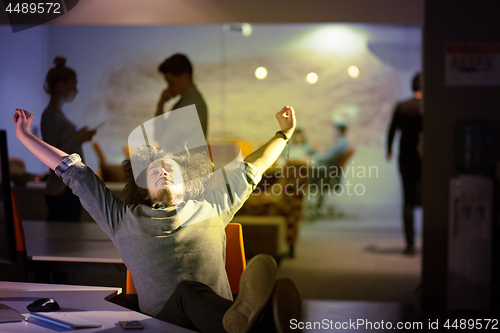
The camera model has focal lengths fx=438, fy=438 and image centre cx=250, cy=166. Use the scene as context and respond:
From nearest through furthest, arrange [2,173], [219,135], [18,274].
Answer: [2,173], [18,274], [219,135]

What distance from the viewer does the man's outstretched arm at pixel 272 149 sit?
1745 millimetres

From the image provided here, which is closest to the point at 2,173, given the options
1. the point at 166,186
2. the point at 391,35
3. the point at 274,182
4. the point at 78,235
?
the point at 166,186

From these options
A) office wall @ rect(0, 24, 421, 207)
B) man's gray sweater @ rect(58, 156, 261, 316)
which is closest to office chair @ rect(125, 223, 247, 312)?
man's gray sweater @ rect(58, 156, 261, 316)

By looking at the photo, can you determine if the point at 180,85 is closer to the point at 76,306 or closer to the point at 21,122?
the point at 21,122

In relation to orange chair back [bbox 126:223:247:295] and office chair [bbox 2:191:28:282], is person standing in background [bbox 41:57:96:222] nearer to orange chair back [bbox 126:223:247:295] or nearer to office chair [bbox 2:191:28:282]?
office chair [bbox 2:191:28:282]

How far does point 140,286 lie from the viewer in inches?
59.1

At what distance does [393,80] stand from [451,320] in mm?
1773

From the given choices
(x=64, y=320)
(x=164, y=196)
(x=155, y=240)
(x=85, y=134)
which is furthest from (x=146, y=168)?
(x=85, y=134)

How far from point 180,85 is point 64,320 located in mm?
2922

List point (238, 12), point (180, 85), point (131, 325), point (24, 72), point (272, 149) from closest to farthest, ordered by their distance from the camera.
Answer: point (131, 325) < point (272, 149) < point (238, 12) < point (24, 72) < point (180, 85)

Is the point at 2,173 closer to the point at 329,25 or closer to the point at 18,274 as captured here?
the point at 18,274

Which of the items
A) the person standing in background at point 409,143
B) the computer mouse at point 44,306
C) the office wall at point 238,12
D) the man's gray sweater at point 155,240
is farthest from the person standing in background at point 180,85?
the computer mouse at point 44,306

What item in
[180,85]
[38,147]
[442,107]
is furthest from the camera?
[180,85]

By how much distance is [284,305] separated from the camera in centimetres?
115
